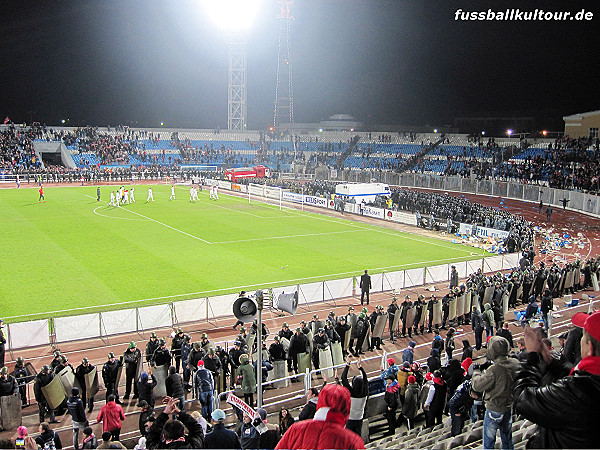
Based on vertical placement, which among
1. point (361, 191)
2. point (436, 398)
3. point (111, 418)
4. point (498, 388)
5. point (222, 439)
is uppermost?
point (498, 388)

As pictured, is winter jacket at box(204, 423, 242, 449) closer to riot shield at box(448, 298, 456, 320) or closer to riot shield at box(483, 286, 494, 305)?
riot shield at box(448, 298, 456, 320)

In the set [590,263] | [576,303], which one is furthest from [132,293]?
[590,263]

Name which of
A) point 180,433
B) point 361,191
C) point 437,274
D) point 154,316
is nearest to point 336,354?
point 154,316

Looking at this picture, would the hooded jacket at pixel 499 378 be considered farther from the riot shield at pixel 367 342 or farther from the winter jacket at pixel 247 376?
the riot shield at pixel 367 342

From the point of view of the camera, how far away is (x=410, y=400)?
9570 mm

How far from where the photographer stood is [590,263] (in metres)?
22.6

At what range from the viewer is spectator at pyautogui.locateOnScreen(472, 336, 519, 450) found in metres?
6.34

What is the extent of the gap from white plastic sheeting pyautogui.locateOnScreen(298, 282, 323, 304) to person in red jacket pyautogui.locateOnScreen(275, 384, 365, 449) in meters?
15.9

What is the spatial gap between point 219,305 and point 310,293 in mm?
3686

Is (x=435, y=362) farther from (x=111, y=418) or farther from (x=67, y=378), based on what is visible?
→ (x=67, y=378)

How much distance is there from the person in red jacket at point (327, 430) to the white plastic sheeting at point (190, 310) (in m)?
14.1

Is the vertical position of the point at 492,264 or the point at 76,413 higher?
the point at 76,413

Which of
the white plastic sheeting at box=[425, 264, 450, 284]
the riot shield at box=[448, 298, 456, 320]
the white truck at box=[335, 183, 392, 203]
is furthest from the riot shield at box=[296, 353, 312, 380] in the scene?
the white truck at box=[335, 183, 392, 203]

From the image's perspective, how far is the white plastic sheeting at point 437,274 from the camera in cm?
2352
